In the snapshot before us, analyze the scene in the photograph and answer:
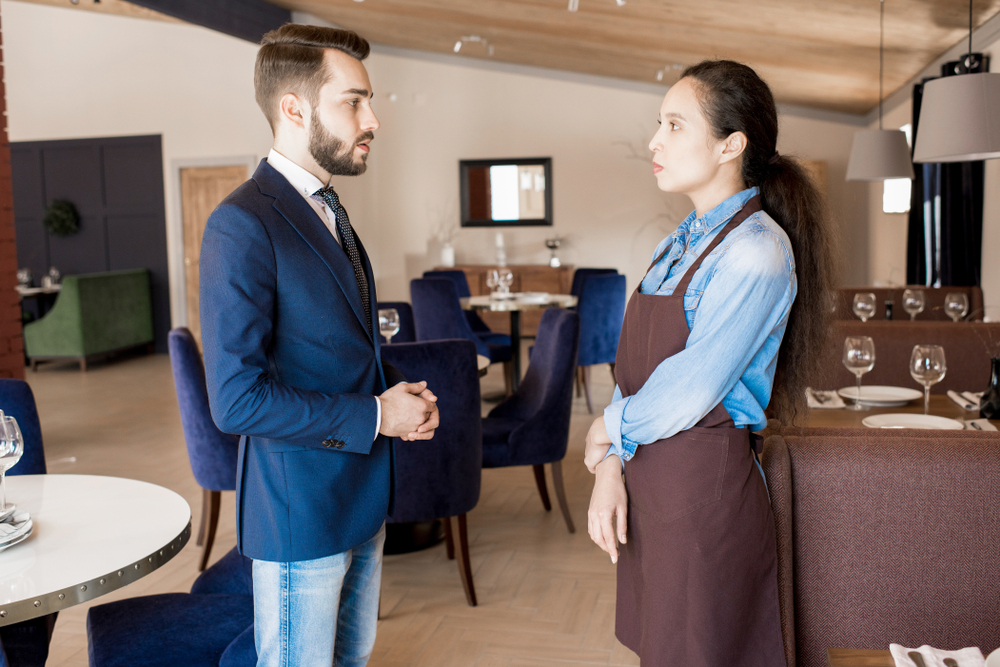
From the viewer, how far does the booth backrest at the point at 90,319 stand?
8.62 m

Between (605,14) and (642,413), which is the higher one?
(605,14)

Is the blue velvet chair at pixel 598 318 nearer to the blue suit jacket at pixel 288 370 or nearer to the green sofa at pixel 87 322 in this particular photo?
the blue suit jacket at pixel 288 370

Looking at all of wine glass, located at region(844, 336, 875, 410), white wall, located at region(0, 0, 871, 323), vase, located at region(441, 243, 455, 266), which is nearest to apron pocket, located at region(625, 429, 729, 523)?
wine glass, located at region(844, 336, 875, 410)

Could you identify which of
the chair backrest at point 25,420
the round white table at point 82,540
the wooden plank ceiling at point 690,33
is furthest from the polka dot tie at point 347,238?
the wooden plank ceiling at point 690,33

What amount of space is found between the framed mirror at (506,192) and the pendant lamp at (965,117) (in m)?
7.32

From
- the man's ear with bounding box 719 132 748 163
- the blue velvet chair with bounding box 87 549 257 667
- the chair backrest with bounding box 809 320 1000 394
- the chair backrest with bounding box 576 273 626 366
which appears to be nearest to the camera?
the man's ear with bounding box 719 132 748 163

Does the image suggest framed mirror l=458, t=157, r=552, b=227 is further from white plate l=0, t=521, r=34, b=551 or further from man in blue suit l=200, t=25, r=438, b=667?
white plate l=0, t=521, r=34, b=551

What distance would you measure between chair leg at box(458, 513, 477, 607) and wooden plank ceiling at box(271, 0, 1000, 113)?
391 centimetres

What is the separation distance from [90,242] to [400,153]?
398 cm

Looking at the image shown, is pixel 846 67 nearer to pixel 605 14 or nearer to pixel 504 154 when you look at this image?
pixel 605 14

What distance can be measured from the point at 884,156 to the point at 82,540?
487 cm

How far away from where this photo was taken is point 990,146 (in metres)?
2.86

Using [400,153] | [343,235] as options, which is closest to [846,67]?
[400,153]

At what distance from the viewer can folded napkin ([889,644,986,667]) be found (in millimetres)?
1021
